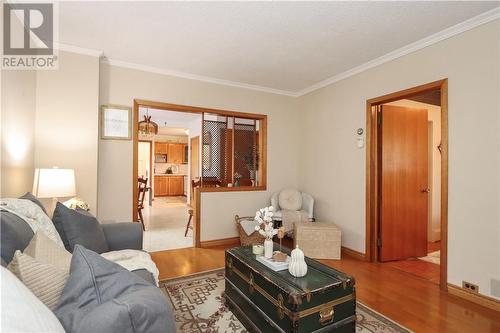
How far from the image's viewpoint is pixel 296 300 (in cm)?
153

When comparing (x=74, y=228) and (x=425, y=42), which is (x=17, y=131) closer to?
(x=74, y=228)

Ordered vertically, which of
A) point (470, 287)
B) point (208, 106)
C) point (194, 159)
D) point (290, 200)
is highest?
point (208, 106)

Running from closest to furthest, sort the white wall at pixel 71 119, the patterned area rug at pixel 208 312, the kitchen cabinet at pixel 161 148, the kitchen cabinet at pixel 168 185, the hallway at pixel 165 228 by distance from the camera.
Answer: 1. the patterned area rug at pixel 208 312
2. the white wall at pixel 71 119
3. the hallway at pixel 165 228
4. the kitchen cabinet at pixel 168 185
5. the kitchen cabinet at pixel 161 148

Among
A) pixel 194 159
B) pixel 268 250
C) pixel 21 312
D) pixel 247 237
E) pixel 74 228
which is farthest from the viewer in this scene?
pixel 194 159

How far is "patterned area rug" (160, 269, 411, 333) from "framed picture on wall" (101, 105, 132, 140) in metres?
1.95

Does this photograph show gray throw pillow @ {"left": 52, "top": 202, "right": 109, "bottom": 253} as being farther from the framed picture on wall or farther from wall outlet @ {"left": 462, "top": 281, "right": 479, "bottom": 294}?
wall outlet @ {"left": 462, "top": 281, "right": 479, "bottom": 294}

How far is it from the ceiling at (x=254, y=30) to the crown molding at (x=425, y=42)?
6cm

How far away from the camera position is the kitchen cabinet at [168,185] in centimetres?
1009

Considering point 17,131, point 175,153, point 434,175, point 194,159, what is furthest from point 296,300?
point 175,153

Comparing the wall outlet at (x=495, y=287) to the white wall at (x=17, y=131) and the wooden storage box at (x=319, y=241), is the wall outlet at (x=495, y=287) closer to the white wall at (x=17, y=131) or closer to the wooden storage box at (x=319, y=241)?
the wooden storage box at (x=319, y=241)

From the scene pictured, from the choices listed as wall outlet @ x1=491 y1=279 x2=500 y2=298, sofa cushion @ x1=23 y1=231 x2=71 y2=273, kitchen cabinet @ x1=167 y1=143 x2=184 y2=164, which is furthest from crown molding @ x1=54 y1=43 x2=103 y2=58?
kitchen cabinet @ x1=167 y1=143 x2=184 y2=164

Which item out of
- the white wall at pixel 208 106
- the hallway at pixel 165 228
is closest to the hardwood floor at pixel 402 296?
the hallway at pixel 165 228

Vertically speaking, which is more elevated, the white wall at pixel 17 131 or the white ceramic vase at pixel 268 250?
the white wall at pixel 17 131

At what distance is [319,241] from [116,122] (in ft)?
10.3
